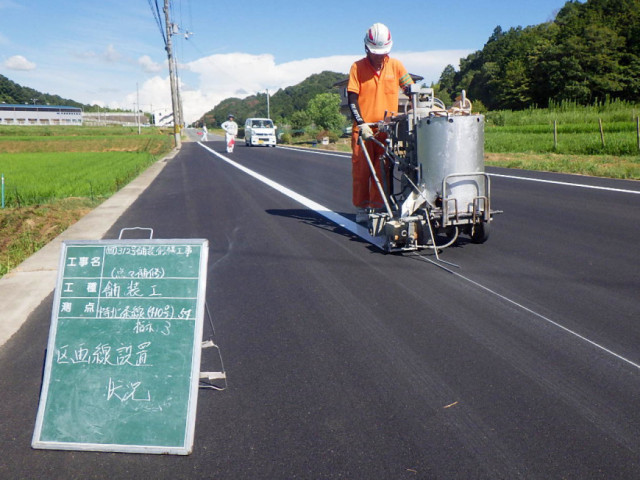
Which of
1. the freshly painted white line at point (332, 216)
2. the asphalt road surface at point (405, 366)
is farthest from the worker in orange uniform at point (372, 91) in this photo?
the asphalt road surface at point (405, 366)

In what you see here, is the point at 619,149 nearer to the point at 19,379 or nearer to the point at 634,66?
the point at 19,379

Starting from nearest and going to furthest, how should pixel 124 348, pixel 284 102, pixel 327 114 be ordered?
pixel 124 348
pixel 327 114
pixel 284 102

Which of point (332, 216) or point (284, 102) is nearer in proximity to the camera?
point (332, 216)

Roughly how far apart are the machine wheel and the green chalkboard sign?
4239 millimetres

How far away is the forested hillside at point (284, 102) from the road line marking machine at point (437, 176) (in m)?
98.2

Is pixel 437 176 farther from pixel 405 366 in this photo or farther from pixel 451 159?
pixel 405 366

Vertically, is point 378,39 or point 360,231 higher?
point 378,39

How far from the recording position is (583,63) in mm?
53281

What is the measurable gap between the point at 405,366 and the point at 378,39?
174 inches

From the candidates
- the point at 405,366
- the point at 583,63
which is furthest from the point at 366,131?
the point at 583,63

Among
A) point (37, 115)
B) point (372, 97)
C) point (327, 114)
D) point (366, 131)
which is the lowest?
point (366, 131)

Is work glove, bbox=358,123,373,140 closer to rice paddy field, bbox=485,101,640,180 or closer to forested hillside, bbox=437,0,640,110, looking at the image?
rice paddy field, bbox=485,101,640,180

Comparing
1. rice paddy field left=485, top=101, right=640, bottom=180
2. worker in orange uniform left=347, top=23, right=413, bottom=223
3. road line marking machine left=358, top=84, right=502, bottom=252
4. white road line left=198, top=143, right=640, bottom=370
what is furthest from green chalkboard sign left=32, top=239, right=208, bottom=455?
rice paddy field left=485, top=101, right=640, bottom=180

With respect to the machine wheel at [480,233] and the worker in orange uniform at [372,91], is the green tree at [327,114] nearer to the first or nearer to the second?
the worker in orange uniform at [372,91]
